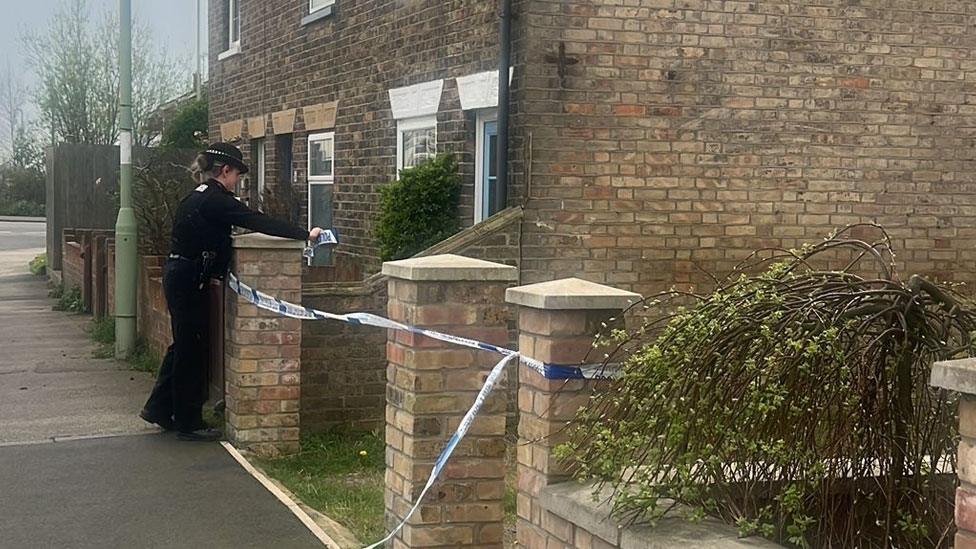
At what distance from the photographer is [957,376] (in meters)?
2.52

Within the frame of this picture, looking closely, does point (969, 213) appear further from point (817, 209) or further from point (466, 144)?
point (466, 144)

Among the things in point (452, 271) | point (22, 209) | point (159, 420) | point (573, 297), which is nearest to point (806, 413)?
point (573, 297)

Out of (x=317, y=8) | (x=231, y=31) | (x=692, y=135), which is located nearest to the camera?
(x=692, y=135)

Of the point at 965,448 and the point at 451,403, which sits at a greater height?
the point at 965,448

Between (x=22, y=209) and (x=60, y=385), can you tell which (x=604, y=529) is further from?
(x=22, y=209)

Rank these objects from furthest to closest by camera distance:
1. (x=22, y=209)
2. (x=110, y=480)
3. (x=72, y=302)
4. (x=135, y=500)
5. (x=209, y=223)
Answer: (x=22, y=209) < (x=72, y=302) < (x=209, y=223) < (x=110, y=480) < (x=135, y=500)

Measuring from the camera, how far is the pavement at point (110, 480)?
5855 millimetres

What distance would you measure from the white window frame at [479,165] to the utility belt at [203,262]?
2.66m

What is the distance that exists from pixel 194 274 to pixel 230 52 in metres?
9.65

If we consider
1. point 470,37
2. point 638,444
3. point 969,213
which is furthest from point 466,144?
point 638,444

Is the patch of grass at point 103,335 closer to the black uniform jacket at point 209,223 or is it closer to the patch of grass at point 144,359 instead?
the patch of grass at point 144,359

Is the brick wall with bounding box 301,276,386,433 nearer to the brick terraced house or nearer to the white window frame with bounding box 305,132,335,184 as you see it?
the brick terraced house

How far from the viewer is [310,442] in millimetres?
8023

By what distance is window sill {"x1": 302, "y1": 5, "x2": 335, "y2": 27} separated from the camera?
13.0 m
